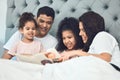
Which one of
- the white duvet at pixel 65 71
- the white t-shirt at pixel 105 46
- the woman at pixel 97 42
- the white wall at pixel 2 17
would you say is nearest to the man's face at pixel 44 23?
the woman at pixel 97 42

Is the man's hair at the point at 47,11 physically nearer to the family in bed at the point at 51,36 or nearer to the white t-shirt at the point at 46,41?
the family in bed at the point at 51,36

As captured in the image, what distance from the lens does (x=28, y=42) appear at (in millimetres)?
2188

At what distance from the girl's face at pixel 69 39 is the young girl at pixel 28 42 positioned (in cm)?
24

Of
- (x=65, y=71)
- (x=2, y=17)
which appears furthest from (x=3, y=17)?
(x=65, y=71)

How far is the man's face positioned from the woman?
1.27 ft

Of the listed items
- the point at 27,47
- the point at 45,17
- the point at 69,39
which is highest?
the point at 45,17

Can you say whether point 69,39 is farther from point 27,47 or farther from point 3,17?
point 3,17

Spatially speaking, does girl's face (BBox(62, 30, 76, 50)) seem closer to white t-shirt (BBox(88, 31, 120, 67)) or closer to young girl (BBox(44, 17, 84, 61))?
young girl (BBox(44, 17, 84, 61))

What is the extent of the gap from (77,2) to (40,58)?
29.5 inches

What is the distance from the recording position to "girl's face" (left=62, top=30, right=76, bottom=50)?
2.06 meters

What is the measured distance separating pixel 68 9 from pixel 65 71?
106 centimetres

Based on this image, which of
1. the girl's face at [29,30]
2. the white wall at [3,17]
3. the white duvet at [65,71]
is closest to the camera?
the white duvet at [65,71]

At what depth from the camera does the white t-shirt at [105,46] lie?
164 cm

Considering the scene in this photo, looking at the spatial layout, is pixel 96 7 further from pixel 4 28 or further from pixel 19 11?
pixel 4 28
